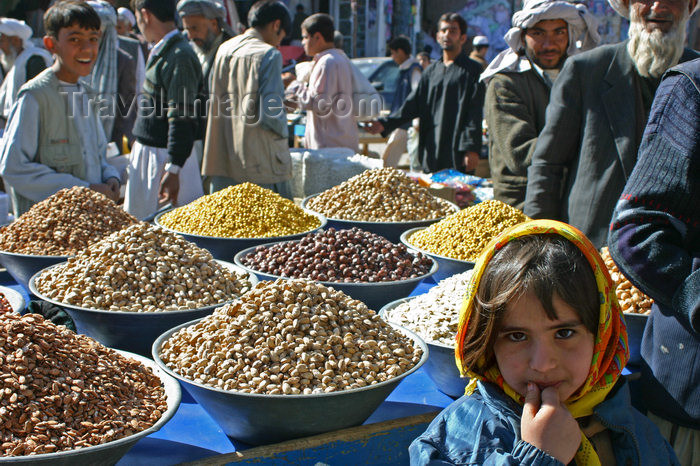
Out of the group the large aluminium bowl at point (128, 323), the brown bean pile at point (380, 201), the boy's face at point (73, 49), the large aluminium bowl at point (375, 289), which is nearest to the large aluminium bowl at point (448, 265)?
the large aluminium bowl at point (375, 289)

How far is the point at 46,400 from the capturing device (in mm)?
1152

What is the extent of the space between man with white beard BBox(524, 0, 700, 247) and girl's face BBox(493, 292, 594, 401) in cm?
139

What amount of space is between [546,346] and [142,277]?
1035mm

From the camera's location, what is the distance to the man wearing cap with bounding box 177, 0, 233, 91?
14.2 feet

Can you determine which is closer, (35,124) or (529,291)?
(529,291)

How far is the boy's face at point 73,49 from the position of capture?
2.84 meters

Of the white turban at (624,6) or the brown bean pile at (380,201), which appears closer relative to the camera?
the white turban at (624,6)

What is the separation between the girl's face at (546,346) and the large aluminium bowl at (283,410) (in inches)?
13.1

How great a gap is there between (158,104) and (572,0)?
2.22 metres

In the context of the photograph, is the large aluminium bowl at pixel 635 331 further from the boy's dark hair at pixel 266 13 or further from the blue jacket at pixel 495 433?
the boy's dark hair at pixel 266 13

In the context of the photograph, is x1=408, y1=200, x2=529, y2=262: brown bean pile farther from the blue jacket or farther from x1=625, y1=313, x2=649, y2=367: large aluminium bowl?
the blue jacket

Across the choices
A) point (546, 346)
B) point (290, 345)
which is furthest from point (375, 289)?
point (546, 346)

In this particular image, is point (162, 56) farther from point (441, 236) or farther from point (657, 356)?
point (657, 356)

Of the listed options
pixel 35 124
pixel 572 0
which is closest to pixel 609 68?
pixel 572 0
